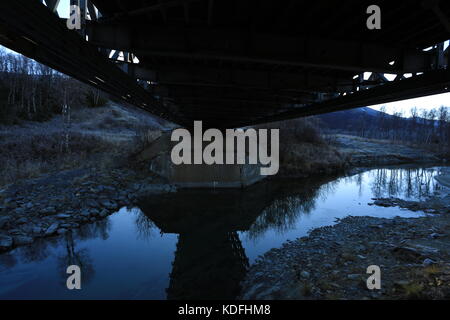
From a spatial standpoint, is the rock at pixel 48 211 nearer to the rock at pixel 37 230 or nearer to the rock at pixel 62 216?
the rock at pixel 62 216

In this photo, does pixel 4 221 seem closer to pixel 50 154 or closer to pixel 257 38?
pixel 257 38

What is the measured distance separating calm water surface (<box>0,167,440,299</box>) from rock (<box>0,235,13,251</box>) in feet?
1.14

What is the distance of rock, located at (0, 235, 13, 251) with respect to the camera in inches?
349

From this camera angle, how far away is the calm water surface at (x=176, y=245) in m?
7.21

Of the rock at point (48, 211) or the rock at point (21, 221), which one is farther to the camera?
the rock at point (48, 211)

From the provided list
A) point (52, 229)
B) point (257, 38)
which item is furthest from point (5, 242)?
point (257, 38)

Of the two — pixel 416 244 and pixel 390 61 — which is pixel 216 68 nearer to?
pixel 390 61

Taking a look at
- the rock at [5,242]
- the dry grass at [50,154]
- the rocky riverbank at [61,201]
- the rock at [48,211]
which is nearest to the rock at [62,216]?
the rocky riverbank at [61,201]

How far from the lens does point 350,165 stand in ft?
127

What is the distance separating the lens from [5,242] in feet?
29.6

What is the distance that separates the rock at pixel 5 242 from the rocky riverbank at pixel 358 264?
891 centimetres

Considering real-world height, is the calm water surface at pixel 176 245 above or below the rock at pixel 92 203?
below

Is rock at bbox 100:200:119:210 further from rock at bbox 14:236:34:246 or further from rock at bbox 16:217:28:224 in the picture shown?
rock at bbox 14:236:34:246
